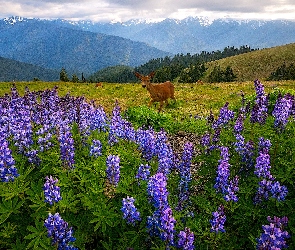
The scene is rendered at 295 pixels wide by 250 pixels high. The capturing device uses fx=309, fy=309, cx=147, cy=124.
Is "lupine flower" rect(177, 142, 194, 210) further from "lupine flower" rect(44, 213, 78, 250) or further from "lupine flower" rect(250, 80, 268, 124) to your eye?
"lupine flower" rect(44, 213, 78, 250)

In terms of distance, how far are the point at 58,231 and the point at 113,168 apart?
126 centimetres

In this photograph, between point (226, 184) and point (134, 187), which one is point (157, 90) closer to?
point (134, 187)

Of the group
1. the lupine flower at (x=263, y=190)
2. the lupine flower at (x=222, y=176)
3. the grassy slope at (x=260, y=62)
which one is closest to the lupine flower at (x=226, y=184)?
the lupine flower at (x=222, y=176)

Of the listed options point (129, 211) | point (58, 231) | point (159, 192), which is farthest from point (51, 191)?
point (159, 192)

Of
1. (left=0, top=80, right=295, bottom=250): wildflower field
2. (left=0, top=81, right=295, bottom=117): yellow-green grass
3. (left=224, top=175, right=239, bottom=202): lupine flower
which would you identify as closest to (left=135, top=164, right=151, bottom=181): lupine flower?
(left=0, top=80, right=295, bottom=250): wildflower field

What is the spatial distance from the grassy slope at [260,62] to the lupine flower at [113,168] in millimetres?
98331

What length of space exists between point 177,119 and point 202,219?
11167mm

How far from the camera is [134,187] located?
5066 millimetres

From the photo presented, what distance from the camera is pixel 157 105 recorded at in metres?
20.0

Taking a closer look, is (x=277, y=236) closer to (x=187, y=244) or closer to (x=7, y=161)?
(x=187, y=244)

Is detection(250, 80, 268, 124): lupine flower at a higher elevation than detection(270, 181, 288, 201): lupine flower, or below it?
higher

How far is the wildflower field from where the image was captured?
4.28 m

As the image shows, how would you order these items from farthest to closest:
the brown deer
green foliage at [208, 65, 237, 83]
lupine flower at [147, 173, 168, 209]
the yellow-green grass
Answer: green foliage at [208, 65, 237, 83], the yellow-green grass, the brown deer, lupine flower at [147, 173, 168, 209]

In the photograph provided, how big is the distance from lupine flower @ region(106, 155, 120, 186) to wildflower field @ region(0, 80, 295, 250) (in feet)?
0.05
